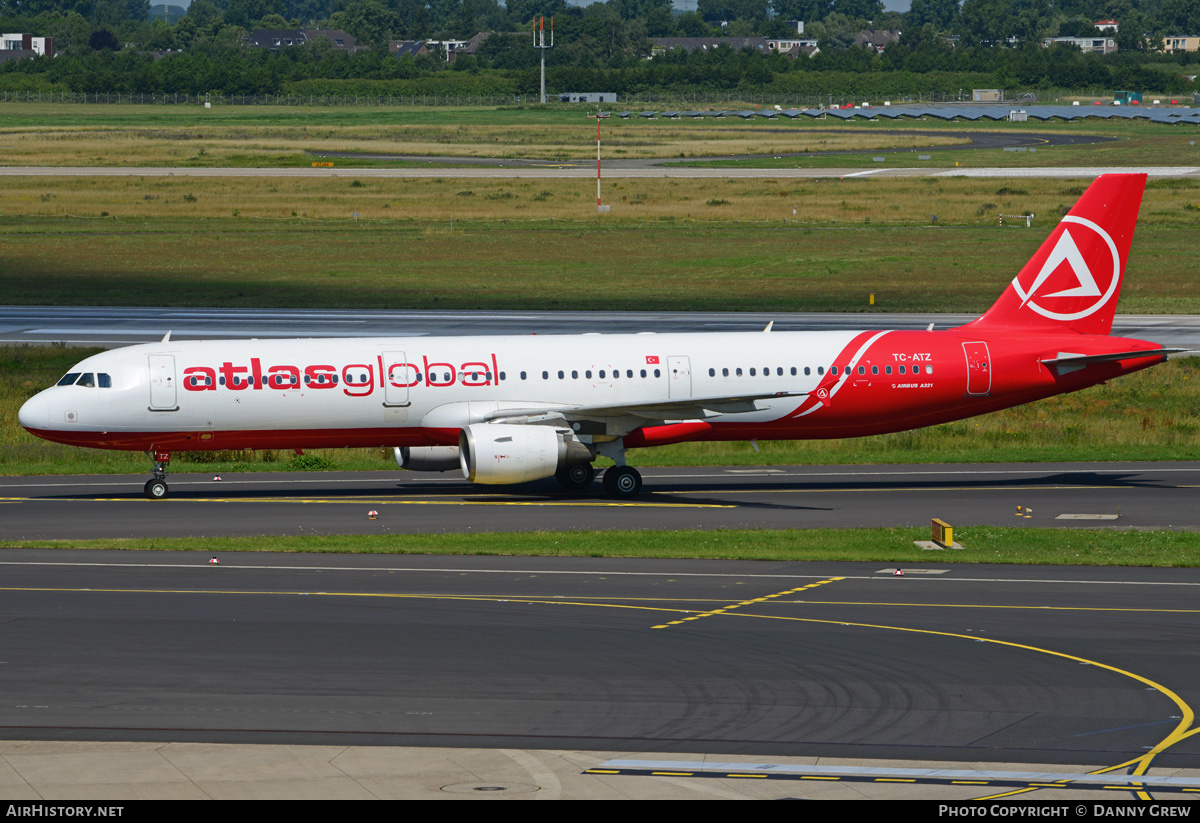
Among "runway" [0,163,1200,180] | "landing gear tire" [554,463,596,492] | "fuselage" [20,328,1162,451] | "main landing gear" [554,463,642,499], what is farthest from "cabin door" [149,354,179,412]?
A: "runway" [0,163,1200,180]

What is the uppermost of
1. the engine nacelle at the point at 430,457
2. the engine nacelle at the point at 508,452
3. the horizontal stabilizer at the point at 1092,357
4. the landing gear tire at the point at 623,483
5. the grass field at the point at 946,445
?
the horizontal stabilizer at the point at 1092,357

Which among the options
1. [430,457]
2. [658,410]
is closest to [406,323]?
[430,457]

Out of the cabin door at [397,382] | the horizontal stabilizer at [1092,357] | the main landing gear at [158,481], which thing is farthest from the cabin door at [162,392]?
the horizontal stabilizer at [1092,357]

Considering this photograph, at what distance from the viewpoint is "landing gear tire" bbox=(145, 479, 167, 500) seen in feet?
140

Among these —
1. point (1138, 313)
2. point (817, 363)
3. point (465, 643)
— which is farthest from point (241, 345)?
point (1138, 313)

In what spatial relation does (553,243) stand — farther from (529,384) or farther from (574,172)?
(529,384)

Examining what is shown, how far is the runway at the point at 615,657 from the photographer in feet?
65.1

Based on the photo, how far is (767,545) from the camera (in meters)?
35.4

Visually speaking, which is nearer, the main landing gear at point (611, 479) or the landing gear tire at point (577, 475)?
the main landing gear at point (611, 479)

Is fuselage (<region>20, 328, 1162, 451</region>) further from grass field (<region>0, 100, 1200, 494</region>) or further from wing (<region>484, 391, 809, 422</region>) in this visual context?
grass field (<region>0, 100, 1200, 494</region>)

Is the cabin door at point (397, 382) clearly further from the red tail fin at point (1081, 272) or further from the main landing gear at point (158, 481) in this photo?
the red tail fin at point (1081, 272)

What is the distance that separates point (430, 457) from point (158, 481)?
26.4 ft

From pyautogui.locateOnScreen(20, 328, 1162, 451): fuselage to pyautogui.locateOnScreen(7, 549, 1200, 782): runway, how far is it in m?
9.03
